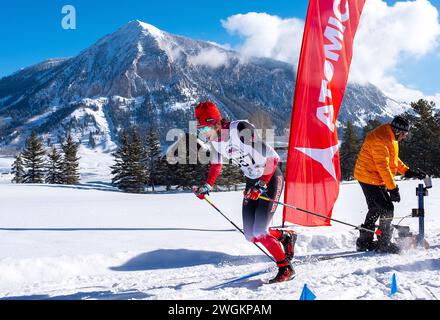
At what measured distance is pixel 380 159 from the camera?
6.34 metres

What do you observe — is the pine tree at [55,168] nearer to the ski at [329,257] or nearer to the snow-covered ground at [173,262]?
the snow-covered ground at [173,262]

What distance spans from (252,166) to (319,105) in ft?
9.95

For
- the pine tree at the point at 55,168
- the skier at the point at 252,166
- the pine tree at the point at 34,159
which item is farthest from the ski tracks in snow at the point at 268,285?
the pine tree at the point at 34,159

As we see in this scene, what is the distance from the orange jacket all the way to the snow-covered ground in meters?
1.26

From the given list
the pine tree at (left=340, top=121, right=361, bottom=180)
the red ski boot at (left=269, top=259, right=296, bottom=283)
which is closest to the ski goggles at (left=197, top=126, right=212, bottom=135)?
the red ski boot at (left=269, top=259, right=296, bottom=283)

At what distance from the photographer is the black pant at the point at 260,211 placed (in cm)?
517

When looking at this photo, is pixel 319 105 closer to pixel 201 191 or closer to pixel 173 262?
pixel 201 191

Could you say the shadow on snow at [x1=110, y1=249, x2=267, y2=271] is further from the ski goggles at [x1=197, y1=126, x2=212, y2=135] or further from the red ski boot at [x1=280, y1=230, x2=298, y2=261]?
the ski goggles at [x1=197, y1=126, x2=212, y2=135]

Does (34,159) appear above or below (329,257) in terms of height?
above

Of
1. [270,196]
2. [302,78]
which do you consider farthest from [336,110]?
[270,196]

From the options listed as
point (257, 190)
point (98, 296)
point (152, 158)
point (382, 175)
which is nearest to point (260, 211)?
point (257, 190)

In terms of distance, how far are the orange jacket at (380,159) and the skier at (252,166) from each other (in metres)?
1.95

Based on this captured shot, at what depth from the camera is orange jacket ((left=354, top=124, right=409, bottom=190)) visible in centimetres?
630
